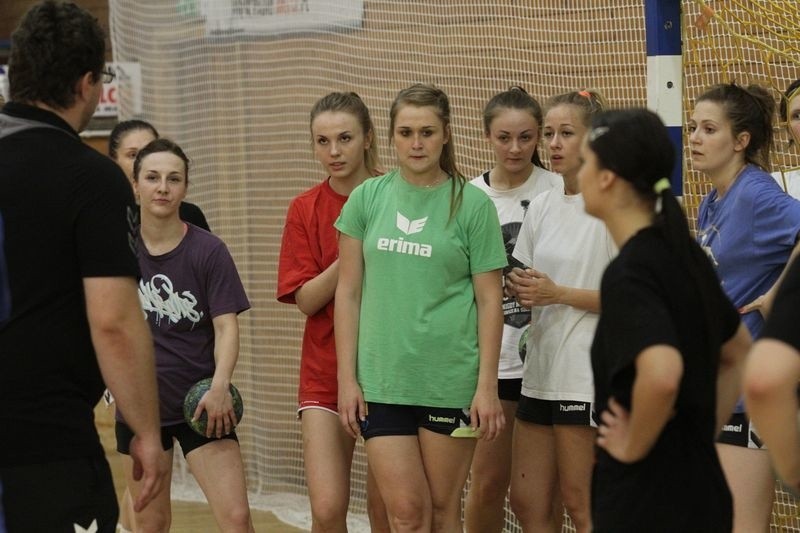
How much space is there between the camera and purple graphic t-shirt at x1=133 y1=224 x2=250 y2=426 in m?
4.48

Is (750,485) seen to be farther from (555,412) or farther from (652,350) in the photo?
(652,350)

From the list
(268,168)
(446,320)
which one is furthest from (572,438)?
(268,168)

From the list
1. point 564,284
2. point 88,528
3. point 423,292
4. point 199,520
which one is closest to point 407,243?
point 423,292

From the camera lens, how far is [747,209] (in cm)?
394

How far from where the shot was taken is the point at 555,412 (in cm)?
421

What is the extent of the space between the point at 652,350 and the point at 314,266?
7.60 ft

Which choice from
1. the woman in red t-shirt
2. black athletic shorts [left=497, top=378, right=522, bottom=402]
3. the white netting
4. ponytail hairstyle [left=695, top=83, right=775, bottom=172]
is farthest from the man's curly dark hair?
the white netting

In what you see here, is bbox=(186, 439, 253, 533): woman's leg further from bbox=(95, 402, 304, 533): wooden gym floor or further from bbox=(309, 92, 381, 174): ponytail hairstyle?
bbox=(95, 402, 304, 533): wooden gym floor

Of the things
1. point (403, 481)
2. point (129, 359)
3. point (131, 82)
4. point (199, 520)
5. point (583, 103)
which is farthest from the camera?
point (131, 82)

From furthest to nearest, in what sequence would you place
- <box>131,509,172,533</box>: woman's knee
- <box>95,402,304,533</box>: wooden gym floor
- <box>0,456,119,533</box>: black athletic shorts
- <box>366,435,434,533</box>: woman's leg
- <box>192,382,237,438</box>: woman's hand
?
<box>95,402,304,533</box>: wooden gym floor
<box>131,509,172,533</box>: woman's knee
<box>192,382,237,438</box>: woman's hand
<box>366,435,434,533</box>: woman's leg
<box>0,456,119,533</box>: black athletic shorts

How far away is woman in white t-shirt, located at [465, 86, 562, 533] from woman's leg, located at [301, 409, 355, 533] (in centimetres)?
52

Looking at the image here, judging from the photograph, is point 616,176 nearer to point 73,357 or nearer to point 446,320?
point 73,357

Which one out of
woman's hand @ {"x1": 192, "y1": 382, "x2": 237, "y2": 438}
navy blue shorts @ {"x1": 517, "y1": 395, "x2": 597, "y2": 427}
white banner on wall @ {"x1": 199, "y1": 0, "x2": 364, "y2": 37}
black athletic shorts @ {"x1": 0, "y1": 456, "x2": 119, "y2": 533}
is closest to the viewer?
black athletic shorts @ {"x1": 0, "y1": 456, "x2": 119, "y2": 533}

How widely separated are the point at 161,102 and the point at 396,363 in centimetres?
481
